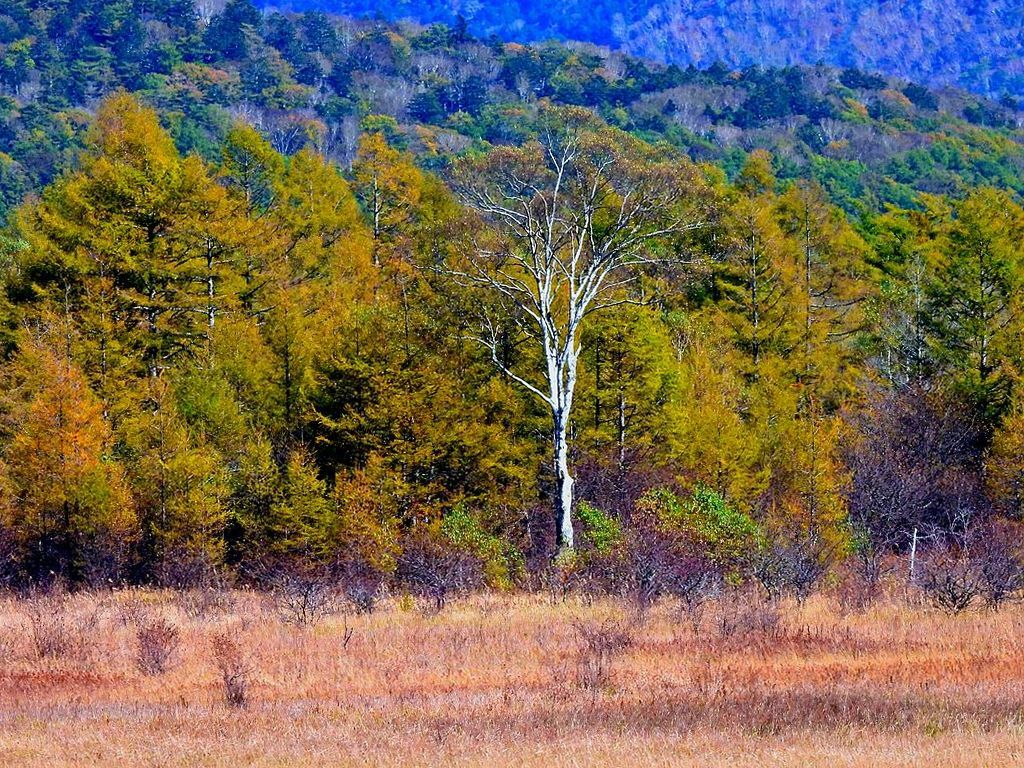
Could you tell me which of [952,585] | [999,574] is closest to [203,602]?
[952,585]

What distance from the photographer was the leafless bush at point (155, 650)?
14.4 metres

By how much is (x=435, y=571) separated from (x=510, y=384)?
9.69 metres

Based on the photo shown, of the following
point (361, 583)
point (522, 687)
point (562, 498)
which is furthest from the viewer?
point (562, 498)

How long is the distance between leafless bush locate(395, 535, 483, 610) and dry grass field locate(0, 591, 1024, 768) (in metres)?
0.92

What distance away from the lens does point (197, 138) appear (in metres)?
110

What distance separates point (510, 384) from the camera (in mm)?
30344

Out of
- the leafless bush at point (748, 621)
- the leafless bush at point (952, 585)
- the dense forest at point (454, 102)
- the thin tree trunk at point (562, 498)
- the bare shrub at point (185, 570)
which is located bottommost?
the bare shrub at point (185, 570)

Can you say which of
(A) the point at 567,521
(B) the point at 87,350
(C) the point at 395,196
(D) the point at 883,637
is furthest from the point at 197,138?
(D) the point at 883,637

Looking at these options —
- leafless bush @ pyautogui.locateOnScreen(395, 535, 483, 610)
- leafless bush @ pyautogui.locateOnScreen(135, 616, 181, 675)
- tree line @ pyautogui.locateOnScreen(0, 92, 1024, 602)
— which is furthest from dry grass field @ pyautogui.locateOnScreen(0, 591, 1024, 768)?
tree line @ pyautogui.locateOnScreen(0, 92, 1024, 602)

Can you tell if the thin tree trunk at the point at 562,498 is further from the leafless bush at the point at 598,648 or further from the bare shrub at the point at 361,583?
the leafless bush at the point at 598,648

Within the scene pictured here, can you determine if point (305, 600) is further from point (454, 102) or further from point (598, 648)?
point (454, 102)

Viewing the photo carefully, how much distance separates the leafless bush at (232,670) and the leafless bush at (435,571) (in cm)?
502

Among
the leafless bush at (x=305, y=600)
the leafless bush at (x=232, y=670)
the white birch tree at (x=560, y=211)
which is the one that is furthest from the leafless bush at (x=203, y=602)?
the white birch tree at (x=560, y=211)

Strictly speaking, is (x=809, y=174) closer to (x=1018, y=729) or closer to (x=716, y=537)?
(x=716, y=537)
